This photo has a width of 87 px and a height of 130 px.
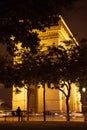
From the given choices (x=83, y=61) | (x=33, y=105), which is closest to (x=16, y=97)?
(x=33, y=105)

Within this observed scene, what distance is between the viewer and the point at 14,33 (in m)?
20.2

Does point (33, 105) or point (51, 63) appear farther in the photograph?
point (33, 105)

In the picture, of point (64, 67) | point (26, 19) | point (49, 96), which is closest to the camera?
point (26, 19)

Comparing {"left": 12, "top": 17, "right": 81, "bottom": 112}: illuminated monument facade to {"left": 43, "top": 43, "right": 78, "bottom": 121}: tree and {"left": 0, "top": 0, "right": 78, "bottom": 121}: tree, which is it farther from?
{"left": 0, "top": 0, "right": 78, "bottom": 121}: tree

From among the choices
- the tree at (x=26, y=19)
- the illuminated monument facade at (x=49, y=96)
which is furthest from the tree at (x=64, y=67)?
the tree at (x=26, y=19)

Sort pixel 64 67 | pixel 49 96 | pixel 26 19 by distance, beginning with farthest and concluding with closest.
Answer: pixel 49 96 < pixel 64 67 < pixel 26 19

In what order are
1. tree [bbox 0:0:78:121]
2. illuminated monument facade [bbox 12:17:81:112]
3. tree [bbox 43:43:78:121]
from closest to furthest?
tree [bbox 0:0:78:121]
tree [bbox 43:43:78:121]
illuminated monument facade [bbox 12:17:81:112]

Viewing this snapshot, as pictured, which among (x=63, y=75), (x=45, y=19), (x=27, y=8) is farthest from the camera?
(x=63, y=75)

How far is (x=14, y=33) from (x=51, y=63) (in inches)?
877

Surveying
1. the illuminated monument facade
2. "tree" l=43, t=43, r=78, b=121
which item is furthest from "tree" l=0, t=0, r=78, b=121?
the illuminated monument facade

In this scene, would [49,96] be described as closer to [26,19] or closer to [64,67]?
[64,67]

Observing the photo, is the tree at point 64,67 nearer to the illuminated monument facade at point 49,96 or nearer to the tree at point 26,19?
the illuminated monument facade at point 49,96

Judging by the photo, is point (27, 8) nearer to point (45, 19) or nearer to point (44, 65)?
point (45, 19)

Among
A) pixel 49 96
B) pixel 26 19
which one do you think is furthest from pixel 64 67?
pixel 26 19
